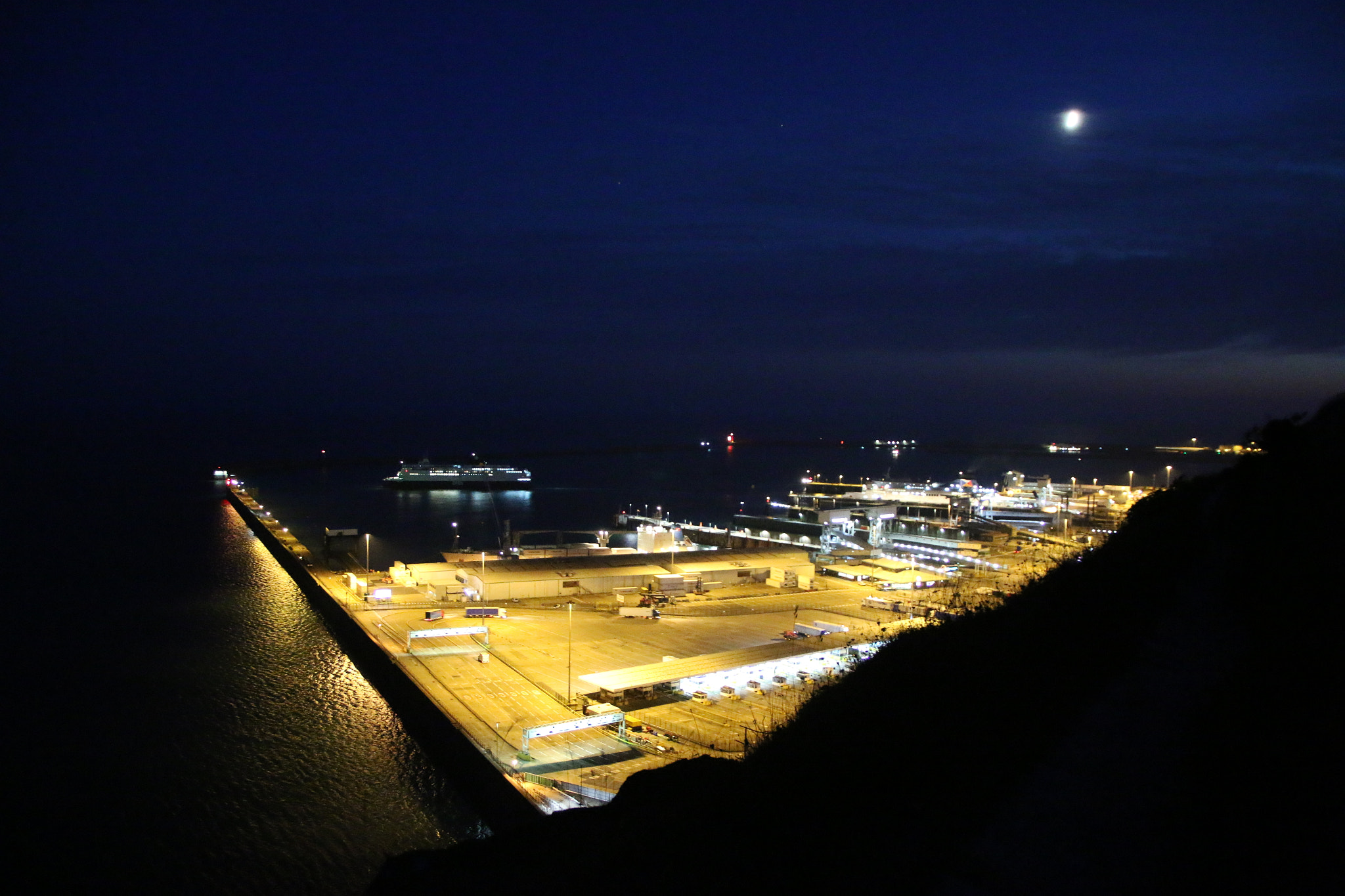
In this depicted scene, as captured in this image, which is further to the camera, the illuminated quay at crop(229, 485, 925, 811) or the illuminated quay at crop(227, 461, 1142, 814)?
the illuminated quay at crop(227, 461, 1142, 814)

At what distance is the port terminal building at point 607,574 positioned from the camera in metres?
13.3

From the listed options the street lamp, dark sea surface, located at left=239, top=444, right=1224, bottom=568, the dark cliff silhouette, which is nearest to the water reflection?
the street lamp

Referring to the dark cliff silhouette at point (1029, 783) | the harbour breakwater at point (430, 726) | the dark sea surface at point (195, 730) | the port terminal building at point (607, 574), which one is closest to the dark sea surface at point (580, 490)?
the dark sea surface at point (195, 730)

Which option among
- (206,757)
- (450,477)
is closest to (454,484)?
(450,477)

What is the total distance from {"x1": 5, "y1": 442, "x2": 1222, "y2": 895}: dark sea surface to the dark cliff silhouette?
14.9 feet

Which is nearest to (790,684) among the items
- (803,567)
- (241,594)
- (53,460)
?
(803,567)

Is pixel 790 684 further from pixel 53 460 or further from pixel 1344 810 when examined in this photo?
pixel 53 460

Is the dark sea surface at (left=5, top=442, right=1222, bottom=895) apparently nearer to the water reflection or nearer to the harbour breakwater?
the water reflection

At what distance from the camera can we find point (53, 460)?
56.7m

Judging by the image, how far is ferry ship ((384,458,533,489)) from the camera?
42.4 m

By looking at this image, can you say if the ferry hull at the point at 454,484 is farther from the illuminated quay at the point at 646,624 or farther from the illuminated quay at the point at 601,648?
the illuminated quay at the point at 601,648

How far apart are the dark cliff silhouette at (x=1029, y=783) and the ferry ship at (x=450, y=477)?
4079 centimetres

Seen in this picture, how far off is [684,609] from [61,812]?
797cm

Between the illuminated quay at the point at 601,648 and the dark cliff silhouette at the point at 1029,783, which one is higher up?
the dark cliff silhouette at the point at 1029,783
